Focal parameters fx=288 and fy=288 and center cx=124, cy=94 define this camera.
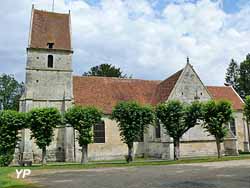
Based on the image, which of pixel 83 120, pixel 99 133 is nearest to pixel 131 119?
pixel 83 120

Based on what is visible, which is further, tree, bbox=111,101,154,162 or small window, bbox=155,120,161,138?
small window, bbox=155,120,161,138

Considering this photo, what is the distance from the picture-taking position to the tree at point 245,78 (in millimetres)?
59719

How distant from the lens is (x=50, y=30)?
1512 inches

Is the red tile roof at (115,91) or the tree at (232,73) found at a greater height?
the tree at (232,73)

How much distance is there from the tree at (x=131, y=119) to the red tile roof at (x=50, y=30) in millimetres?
13311

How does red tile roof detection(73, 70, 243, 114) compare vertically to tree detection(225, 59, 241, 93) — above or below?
below

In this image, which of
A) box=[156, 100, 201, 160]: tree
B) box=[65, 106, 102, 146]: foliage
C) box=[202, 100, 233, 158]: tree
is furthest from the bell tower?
box=[202, 100, 233, 158]: tree

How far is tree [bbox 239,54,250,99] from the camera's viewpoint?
59.7 meters

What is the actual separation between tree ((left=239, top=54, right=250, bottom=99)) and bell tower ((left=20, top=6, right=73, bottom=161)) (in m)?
39.3

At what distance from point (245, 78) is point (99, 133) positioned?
38.7 meters

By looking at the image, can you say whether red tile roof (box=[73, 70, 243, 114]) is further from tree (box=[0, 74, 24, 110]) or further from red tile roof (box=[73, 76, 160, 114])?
tree (box=[0, 74, 24, 110])

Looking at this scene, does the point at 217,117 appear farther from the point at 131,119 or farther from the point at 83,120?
the point at 83,120

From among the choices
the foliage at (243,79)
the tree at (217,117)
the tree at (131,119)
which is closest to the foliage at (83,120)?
the tree at (131,119)

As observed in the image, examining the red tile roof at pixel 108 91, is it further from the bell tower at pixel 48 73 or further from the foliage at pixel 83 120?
the foliage at pixel 83 120
